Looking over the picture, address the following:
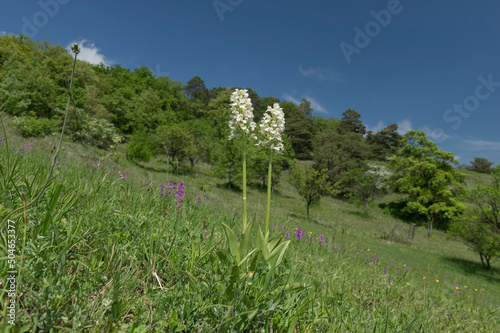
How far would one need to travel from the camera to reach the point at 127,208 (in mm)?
2391

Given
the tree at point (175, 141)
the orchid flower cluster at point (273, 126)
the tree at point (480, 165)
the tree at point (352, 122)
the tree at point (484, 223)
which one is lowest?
the tree at point (484, 223)

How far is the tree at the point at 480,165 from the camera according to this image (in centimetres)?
6116

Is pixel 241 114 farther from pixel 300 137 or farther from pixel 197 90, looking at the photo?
pixel 197 90

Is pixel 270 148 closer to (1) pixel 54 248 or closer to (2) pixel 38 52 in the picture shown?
(1) pixel 54 248

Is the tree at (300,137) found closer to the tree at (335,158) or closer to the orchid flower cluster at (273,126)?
the tree at (335,158)

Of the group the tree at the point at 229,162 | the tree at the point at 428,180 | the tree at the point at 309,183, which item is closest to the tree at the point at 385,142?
the tree at the point at 428,180

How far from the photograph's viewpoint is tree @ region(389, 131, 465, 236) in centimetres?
3184

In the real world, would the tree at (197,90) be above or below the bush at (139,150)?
above

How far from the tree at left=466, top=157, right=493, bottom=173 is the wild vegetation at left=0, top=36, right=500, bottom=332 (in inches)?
1115

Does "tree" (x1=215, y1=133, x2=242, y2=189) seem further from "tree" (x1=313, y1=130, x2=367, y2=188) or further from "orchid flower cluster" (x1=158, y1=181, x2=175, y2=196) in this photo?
"orchid flower cluster" (x1=158, y1=181, x2=175, y2=196)

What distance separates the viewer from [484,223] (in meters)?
16.8

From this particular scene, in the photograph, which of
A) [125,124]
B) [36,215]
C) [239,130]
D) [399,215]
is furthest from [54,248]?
[125,124]

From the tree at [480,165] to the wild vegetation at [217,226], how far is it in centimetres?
2831

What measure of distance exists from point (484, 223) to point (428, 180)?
19.9m
